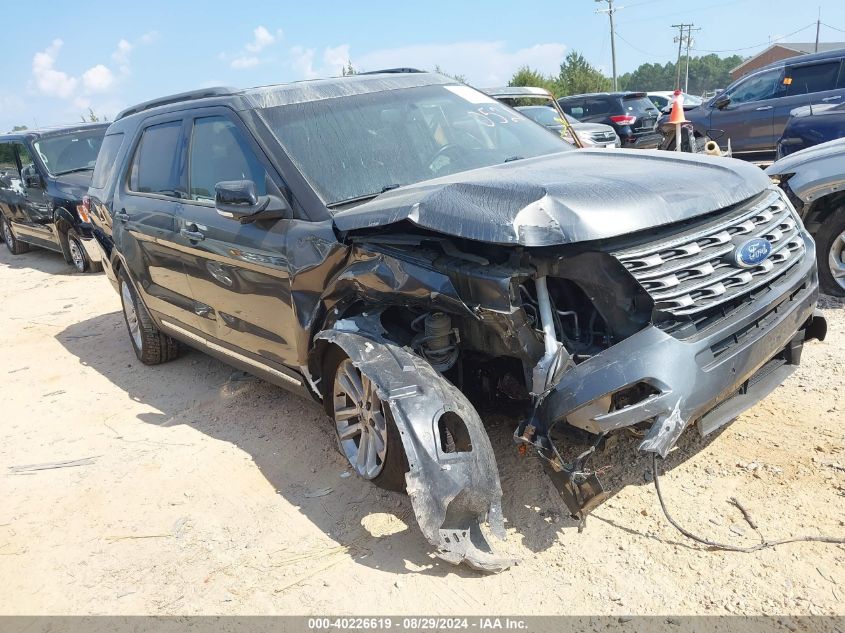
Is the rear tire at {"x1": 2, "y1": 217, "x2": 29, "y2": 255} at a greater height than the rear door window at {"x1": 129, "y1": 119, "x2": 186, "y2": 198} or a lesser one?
Answer: lesser

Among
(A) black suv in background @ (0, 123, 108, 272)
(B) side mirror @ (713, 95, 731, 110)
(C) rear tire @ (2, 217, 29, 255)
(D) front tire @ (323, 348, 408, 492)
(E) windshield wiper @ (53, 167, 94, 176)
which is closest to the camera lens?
(D) front tire @ (323, 348, 408, 492)

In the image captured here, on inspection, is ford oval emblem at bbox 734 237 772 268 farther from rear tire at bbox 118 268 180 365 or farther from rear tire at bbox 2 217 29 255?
rear tire at bbox 2 217 29 255

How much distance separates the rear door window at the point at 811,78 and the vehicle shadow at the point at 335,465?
33.3 feet

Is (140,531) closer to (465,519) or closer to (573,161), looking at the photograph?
(465,519)

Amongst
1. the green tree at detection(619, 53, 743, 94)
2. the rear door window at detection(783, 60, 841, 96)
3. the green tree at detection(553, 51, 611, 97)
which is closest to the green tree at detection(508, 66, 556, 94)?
the green tree at detection(553, 51, 611, 97)

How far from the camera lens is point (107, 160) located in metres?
5.86

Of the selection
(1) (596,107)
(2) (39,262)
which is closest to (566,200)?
(2) (39,262)

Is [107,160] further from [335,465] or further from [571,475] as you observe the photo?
[571,475]

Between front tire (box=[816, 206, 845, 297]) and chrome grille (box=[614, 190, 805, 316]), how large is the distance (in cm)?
236

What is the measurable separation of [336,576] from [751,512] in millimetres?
1721

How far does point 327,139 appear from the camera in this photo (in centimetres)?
368

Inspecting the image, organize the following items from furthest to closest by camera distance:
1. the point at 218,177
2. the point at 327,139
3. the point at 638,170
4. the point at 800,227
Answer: the point at 218,177 < the point at 327,139 < the point at 800,227 < the point at 638,170

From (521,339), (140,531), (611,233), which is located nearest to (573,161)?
(611,233)

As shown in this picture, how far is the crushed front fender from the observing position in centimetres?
262
